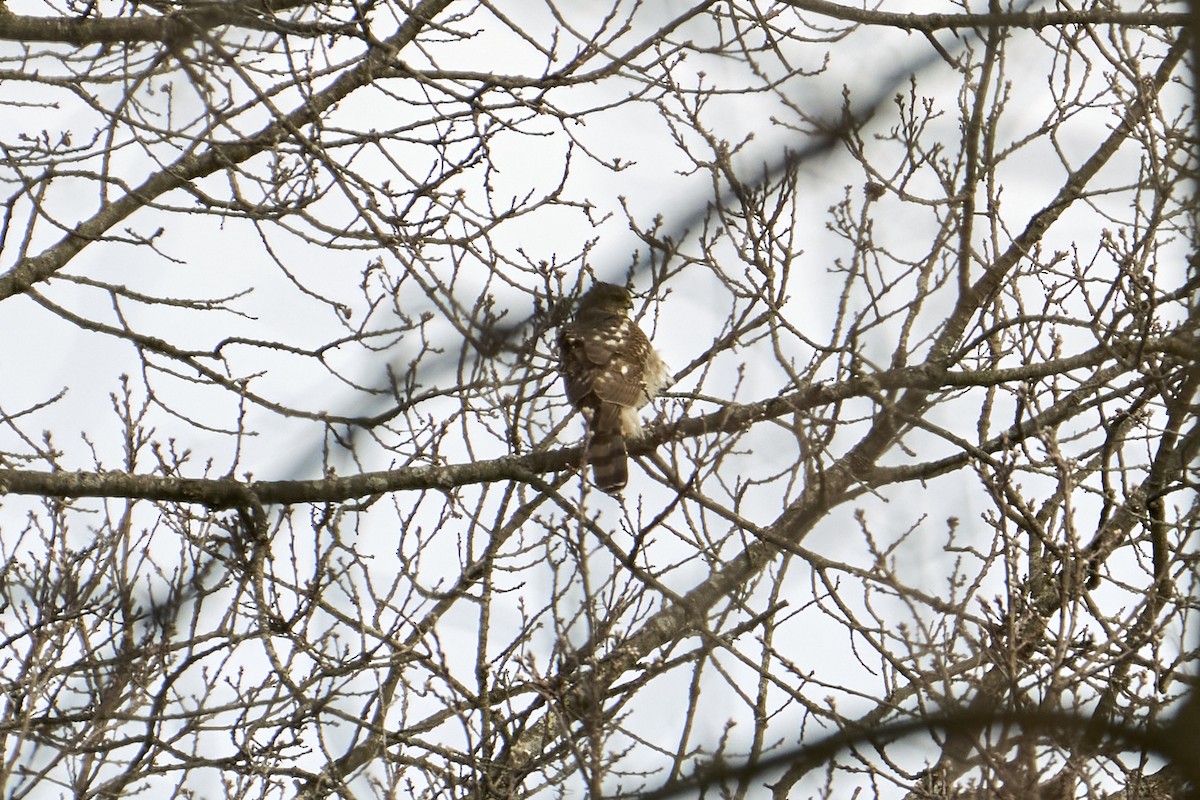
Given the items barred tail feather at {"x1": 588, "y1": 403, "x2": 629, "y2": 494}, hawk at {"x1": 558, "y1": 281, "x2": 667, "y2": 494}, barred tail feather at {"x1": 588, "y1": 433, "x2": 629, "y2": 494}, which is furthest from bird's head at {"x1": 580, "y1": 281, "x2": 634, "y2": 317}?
barred tail feather at {"x1": 588, "y1": 433, "x2": 629, "y2": 494}

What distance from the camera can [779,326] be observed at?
4.71 m

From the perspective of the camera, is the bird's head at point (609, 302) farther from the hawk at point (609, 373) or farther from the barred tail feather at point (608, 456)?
the barred tail feather at point (608, 456)

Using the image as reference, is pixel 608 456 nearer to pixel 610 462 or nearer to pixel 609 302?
pixel 610 462

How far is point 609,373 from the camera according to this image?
6.84 m

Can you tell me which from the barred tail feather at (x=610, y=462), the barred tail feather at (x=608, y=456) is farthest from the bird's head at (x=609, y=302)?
the barred tail feather at (x=610, y=462)

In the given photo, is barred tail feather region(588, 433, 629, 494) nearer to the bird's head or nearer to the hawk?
the hawk

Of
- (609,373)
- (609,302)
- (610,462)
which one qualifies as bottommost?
(610,462)

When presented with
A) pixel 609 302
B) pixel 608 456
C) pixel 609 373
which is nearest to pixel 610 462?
pixel 608 456

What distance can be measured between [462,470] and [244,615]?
43.7 inches

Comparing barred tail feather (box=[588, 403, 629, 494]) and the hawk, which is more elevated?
the hawk

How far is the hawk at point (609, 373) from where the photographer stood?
248 inches

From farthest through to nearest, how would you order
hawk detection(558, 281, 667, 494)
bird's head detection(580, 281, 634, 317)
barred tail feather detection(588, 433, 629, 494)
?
1. bird's head detection(580, 281, 634, 317)
2. hawk detection(558, 281, 667, 494)
3. barred tail feather detection(588, 433, 629, 494)

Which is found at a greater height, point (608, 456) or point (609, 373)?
point (609, 373)

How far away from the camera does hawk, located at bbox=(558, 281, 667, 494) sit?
630 cm
